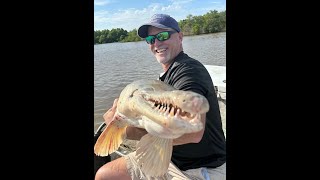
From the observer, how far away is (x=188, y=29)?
2.46 m

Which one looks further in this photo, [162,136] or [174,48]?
[174,48]

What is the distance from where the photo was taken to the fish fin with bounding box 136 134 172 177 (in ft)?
5.19

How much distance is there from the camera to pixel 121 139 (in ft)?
6.31

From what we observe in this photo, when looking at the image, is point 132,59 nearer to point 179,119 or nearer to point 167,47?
point 167,47

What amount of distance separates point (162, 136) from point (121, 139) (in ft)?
1.74

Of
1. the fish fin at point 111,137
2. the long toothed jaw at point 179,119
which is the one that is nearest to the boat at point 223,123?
the fish fin at point 111,137

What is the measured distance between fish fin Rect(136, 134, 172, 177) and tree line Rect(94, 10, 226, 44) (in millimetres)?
907

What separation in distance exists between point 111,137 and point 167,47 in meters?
0.66

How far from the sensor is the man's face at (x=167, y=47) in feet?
6.82

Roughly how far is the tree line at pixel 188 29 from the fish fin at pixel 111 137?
2.18ft

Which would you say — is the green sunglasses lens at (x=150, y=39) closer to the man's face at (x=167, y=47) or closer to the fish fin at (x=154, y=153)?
the man's face at (x=167, y=47)
